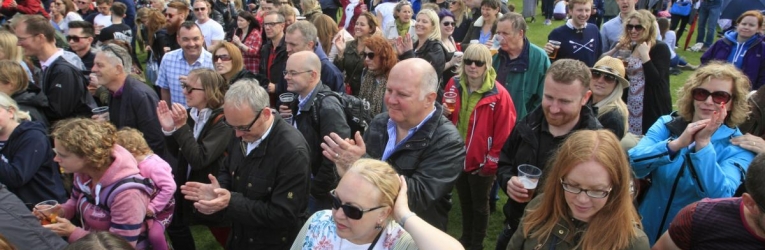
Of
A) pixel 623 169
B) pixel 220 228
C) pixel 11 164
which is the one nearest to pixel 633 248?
pixel 623 169

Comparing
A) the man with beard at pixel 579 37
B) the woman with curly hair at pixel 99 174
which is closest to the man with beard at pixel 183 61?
the woman with curly hair at pixel 99 174

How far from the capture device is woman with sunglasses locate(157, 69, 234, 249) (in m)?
4.27

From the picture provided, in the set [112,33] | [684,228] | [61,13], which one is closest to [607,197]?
[684,228]

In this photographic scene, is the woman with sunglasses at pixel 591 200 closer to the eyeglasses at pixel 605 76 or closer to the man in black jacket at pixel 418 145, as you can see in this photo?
the man in black jacket at pixel 418 145

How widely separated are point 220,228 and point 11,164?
152 centimetres

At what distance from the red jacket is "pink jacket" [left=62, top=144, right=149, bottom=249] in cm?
242

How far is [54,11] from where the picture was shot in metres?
9.78

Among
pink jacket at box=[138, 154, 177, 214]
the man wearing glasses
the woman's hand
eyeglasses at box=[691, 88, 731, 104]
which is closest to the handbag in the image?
eyeglasses at box=[691, 88, 731, 104]

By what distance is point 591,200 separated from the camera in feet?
7.94

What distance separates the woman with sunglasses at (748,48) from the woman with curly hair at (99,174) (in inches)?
250

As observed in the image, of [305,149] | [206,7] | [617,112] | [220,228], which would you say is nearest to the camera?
[305,149]

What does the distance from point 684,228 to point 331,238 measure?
Result: 1.60 metres

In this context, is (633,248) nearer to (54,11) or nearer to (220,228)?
(220,228)

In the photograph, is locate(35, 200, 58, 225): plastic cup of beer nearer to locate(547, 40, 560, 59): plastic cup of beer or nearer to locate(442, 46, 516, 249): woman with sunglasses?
locate(442, 46, 516, 249): woman with sunglasses
